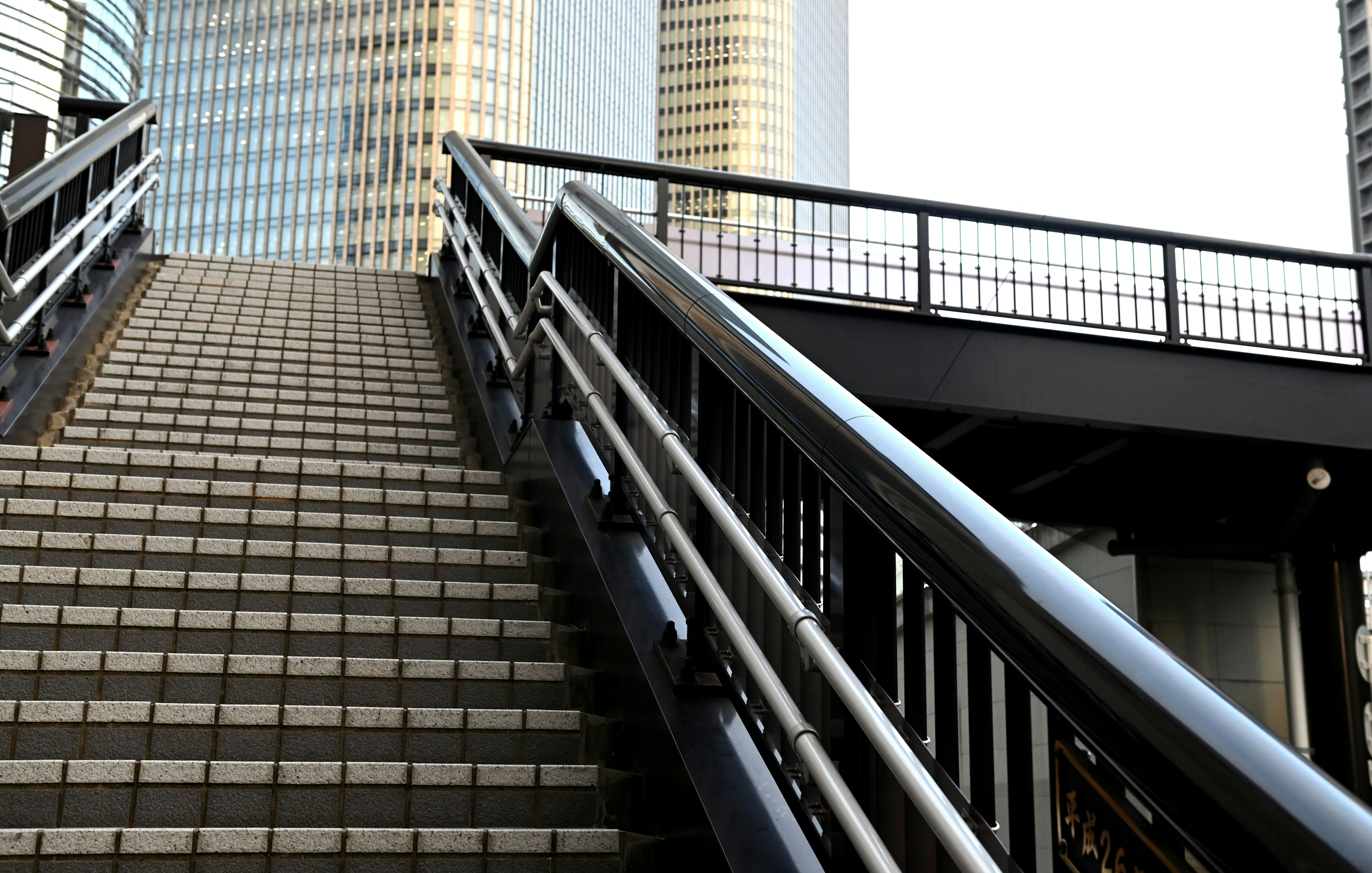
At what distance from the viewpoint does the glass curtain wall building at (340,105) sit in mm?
76125

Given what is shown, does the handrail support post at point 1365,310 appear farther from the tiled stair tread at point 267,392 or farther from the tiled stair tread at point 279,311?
the tiled stair tread at point 279,311

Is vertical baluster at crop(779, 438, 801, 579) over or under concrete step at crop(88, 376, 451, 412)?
over

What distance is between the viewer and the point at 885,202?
7461 mm

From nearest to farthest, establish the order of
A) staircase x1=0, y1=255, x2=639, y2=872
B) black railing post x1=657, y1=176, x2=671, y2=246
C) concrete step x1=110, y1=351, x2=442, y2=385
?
1. staircase x1=0, y1=255, x2=639, y2=872
2. concrete step x1=110, y1=351, x2=442, y2=385
3. black railing post x1=657, y1=176, x2=671, y2=246

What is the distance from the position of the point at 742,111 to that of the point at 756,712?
118136mm

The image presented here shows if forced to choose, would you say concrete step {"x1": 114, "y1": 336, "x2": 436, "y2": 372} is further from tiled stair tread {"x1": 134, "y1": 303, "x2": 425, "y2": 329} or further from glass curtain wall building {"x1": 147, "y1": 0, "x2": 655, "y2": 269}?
glass curtain wall building {"x1": 147, "y1": 0, "x2": 655, "y2": 269}

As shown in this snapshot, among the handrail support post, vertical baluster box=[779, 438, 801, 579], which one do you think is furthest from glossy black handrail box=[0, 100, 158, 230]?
the handrail support post

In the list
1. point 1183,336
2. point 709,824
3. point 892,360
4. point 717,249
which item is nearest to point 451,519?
point 709,824

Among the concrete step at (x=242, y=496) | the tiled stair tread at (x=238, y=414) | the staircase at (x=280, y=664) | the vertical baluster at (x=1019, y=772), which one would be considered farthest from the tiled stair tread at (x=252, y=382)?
the vertical baluster at (x=1019, y=772)

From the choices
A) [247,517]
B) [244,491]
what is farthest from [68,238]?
[247,517]

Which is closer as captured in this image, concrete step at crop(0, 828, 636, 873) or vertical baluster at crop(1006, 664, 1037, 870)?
vertical baluster at crop(1006, 664, 1037, 870)

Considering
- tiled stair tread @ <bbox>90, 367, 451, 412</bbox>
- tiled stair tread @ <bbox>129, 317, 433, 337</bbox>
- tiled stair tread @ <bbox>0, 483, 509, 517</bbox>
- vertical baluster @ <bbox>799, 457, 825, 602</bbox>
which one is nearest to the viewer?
vertical baluster @ <bbox>799, 457, 825, 602</bbox>

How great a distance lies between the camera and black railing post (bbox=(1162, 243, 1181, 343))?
7551 mm

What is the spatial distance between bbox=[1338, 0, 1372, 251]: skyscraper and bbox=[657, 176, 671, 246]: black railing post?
269 feet
